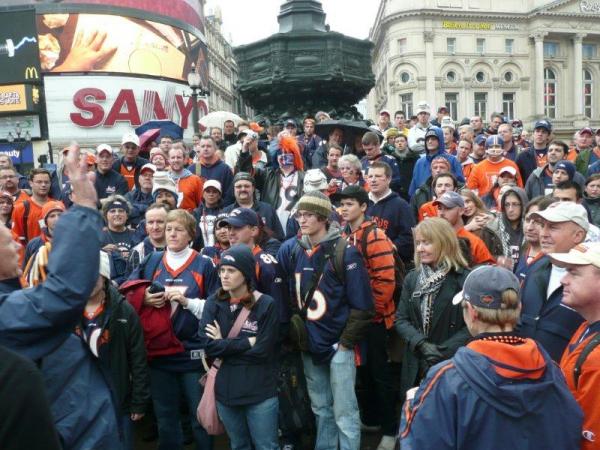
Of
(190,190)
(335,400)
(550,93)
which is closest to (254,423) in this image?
(335,400)

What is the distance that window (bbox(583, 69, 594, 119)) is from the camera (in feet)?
205

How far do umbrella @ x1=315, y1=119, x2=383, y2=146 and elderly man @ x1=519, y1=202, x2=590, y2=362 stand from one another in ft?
17.9

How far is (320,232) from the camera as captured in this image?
14.1 ft

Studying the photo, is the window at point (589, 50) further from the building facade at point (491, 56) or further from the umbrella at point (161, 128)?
the umbrella at point (161, 128)

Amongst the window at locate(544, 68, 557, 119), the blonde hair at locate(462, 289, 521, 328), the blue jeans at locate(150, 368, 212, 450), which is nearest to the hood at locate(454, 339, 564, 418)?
the blonde hair at locate(462, 289, 521, 328)

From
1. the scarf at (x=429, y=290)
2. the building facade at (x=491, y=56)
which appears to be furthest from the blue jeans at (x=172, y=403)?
the building facade at (x=491, y=56)

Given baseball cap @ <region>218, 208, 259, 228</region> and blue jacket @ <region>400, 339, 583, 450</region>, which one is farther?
baseball cap @ <region>218, 208, 259, 228</region>

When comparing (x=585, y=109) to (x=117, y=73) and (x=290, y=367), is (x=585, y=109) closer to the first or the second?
(x=117, y=73)

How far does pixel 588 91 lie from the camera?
63.0 meters

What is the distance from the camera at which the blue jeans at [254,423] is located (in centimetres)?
380

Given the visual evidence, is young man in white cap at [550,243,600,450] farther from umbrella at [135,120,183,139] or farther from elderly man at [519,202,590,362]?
umbrella at [135,120,183,139]

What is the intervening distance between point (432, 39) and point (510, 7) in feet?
34.6

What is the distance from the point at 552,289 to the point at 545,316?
0.18 m

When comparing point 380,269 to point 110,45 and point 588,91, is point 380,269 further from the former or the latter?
point 588,91
